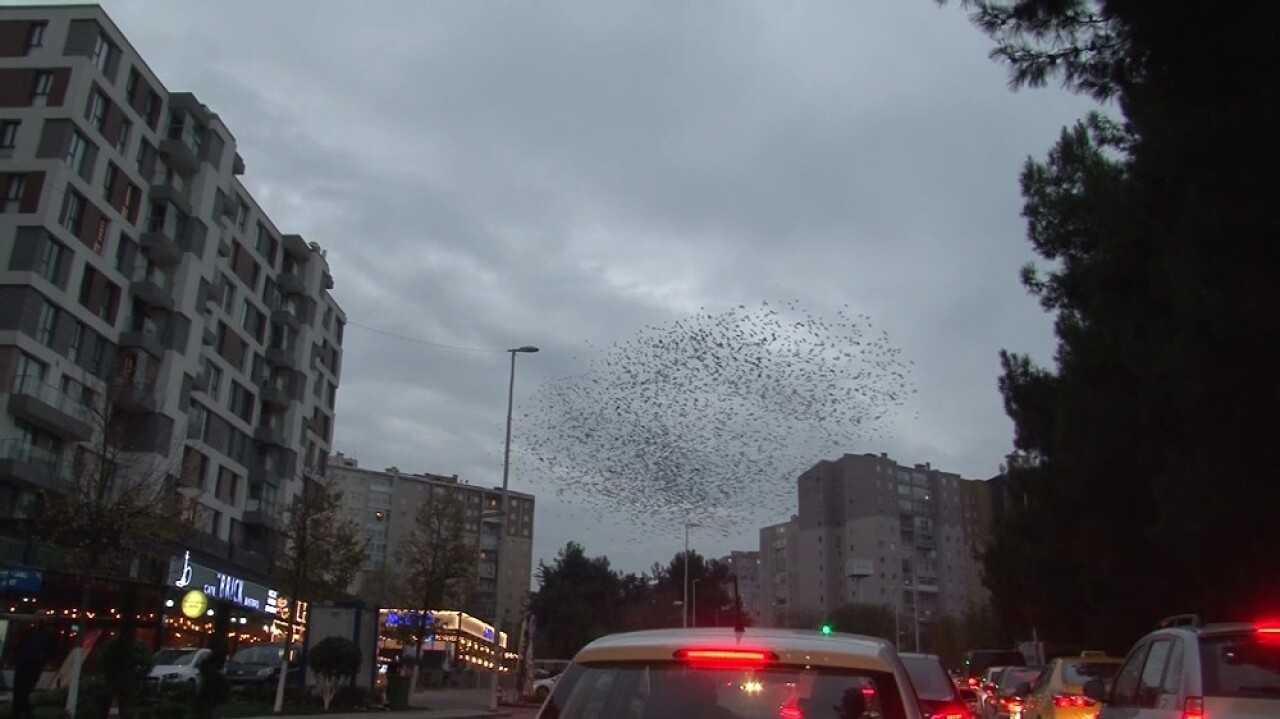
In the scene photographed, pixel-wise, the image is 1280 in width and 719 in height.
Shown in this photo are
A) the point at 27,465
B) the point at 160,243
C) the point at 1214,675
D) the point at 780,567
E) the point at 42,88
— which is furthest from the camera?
the point at 780,567

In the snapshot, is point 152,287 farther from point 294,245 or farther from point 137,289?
point 294,245

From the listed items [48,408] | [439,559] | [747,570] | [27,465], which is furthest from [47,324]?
[747,570]

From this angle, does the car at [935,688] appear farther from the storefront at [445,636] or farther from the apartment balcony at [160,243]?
the apartment balcony at [160,243]

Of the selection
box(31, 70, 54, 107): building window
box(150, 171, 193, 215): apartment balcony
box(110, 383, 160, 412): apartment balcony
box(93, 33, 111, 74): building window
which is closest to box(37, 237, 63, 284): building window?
box(110, 383, 160, 412): apartment balcony

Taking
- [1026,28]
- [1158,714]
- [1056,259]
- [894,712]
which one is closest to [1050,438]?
[1056,259]

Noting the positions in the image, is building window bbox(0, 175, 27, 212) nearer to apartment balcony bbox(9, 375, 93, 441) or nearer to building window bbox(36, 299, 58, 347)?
building window bbox(36, 299, 58, 347)

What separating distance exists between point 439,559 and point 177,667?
16.2m

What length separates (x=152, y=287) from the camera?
48750 mm

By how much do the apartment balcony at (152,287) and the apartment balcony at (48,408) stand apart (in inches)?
300

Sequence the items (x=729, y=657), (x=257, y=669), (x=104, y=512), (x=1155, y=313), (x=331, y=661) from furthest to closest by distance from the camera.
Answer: (x=257, y=669) < (x=331, y=661) < (x=104, y=512) < (x=1155, y=313) < (x=729, y=657)

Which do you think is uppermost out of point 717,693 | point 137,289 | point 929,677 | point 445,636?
point 137,289

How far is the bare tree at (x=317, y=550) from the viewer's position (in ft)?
122

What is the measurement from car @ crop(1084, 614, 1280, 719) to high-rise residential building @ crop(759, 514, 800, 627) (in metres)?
92.1

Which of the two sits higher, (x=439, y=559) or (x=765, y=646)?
(x=439, y=559)
